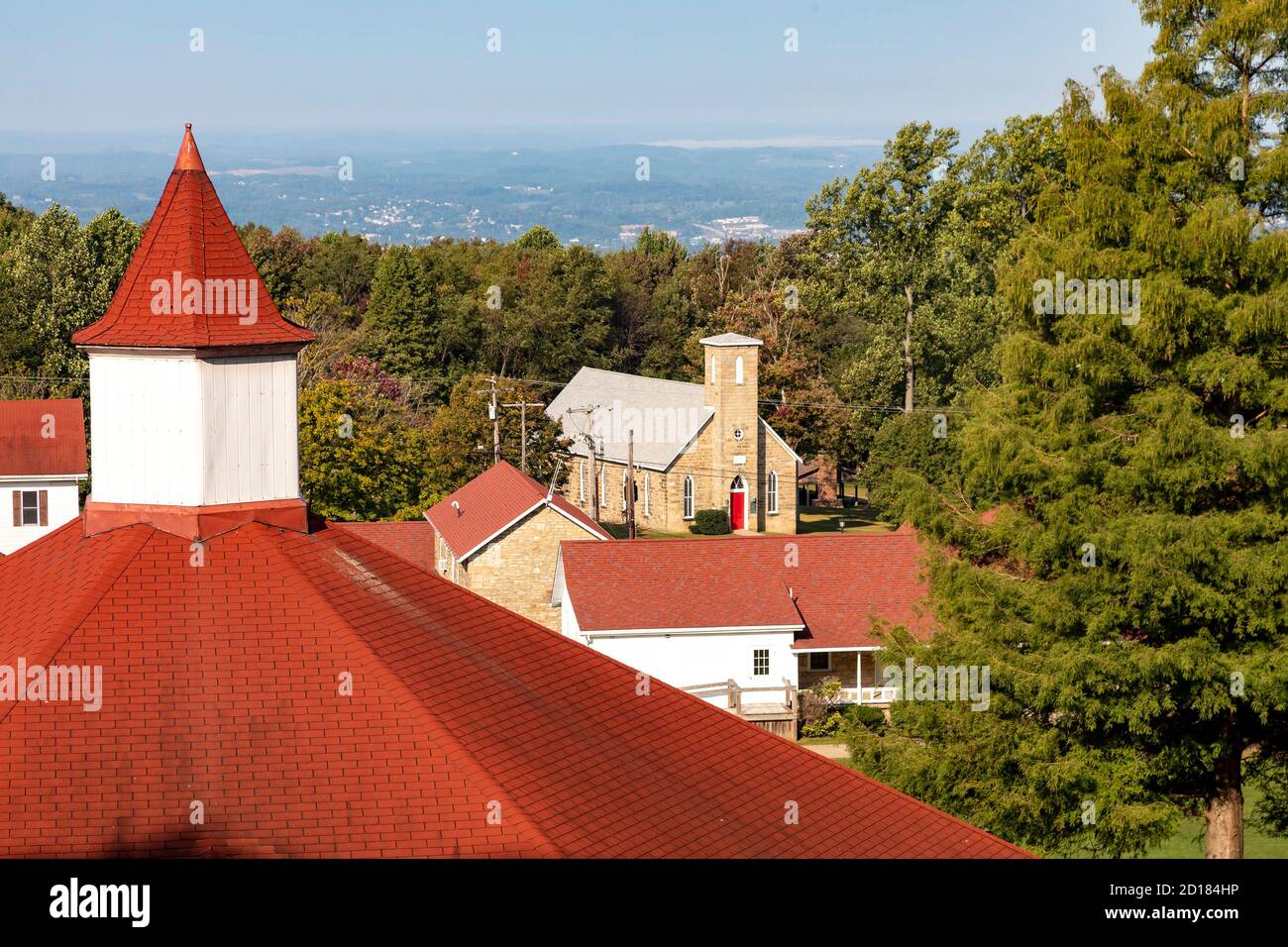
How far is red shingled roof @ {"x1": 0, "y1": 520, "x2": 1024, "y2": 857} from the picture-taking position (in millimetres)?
9531

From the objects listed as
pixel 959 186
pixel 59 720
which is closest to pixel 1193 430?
pixel 59 720

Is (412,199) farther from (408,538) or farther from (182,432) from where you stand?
(182,432)

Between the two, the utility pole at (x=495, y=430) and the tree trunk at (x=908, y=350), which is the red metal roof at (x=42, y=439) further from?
the tree trunk at (x=908, y=350)

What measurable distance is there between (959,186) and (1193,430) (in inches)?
2198

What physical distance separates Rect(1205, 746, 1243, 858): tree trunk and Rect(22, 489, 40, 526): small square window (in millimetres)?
45882

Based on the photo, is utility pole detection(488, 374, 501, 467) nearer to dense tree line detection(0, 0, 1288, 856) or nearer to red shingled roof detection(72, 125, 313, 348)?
dense tree line detection(0, 0, 1288, 856)

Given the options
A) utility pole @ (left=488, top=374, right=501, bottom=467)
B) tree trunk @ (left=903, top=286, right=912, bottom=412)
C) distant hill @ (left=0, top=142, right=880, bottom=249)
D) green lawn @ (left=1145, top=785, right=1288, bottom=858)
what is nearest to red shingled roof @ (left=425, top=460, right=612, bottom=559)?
utility pole @ (left=488, top=374, right=501, bottom=467)

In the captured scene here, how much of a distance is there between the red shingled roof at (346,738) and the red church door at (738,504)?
193 feet

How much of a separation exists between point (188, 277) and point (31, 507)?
47975 mm

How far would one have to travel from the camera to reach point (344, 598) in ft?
36.7

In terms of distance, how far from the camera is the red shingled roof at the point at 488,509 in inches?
1816

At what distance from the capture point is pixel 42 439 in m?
56.2

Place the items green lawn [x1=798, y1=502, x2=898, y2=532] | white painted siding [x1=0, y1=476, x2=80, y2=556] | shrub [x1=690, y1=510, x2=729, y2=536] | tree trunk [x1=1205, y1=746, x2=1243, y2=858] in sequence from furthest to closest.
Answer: green lawn [x1=798, y1=502, x2=898, y2=532] → shrub [x1=690, y1=510, x2=729, y2=536] → white painted siding [x1=0, y1=476, x2=80, y2=556] → tree trunk [x1=1205, y1=746, x2=1243, y2=858]

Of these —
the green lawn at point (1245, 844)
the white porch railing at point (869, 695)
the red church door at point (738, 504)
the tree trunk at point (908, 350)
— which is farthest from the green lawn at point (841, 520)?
the green lawn at point (1245, 844)
